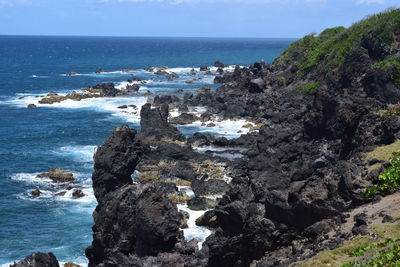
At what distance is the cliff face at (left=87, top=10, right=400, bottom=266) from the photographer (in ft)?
86.2

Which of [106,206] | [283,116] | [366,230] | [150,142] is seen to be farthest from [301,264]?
[283,116]

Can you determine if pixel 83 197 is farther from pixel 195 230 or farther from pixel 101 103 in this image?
pixel 101 103

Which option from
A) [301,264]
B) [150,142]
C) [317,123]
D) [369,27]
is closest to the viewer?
[301,264]

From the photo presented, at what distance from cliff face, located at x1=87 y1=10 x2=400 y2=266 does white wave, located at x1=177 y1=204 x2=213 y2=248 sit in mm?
3171

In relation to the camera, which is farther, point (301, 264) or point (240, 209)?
point (240, 209)

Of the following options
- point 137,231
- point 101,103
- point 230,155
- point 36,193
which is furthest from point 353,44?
point 137,231

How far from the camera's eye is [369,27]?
85.1 meters

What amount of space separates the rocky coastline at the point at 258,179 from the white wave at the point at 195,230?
0.49 metres

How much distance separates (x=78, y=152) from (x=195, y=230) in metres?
29.8

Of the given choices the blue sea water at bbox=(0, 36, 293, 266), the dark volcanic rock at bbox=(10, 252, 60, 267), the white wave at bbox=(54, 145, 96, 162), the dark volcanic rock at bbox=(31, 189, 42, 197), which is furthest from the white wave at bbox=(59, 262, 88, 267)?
the white wave at bbox=(54, 145, 96, 162)

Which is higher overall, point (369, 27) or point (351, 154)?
point (369, 27)

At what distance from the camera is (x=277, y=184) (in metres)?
40.6

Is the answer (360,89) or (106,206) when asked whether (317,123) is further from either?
(106,206)

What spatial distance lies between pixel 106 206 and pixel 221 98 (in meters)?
59.1
